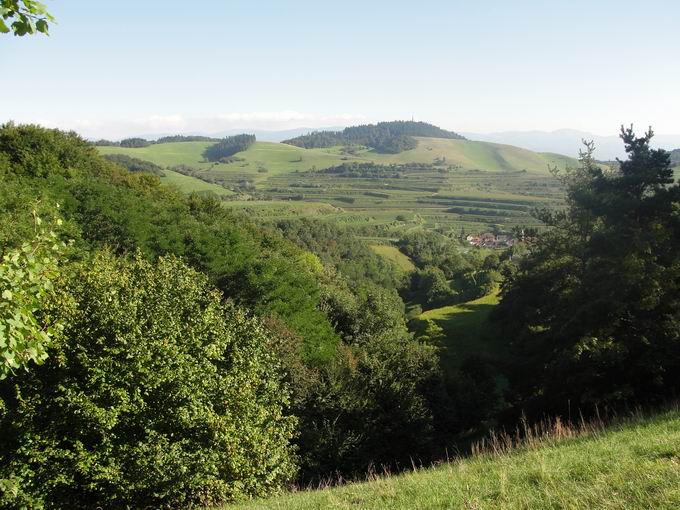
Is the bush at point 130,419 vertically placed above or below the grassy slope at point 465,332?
above

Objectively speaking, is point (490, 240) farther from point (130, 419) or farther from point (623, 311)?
point (130, 419)

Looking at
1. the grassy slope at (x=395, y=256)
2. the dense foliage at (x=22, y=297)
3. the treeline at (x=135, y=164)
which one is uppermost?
the treeline at (x=135, y=164)

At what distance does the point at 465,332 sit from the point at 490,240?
97.3 m

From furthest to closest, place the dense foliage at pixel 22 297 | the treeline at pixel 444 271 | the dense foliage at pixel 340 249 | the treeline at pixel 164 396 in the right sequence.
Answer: the dense foliage at pixel 340 249
the treeline at pixel 444 271
the treeline at pixel 164 396
the dense foliage at pixel 22 297

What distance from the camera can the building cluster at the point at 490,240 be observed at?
13525cm

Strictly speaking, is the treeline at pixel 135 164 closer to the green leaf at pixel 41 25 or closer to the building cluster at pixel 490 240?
the building cluster at pixel 490 240

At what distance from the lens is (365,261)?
106 m

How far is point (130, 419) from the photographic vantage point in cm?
1344

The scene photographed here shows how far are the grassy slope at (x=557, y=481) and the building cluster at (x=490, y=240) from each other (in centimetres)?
12985

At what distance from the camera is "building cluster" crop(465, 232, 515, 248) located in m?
135

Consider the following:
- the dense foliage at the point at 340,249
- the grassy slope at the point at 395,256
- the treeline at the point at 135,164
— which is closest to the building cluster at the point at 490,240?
the grassy slope at the point at 395,256

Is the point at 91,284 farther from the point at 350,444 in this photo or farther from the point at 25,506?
the point at 350,444

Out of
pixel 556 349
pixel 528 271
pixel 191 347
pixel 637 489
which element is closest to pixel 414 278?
pixel 528 271

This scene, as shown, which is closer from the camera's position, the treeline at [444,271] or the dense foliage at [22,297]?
the dense foliage at [22,297]
